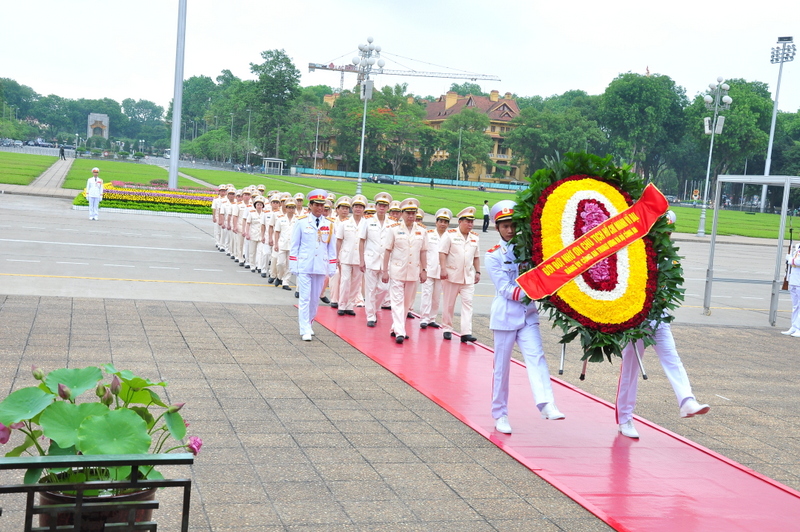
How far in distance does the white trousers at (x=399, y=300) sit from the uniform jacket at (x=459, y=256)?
671 millimetres

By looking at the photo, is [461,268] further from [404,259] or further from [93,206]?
[93,206]

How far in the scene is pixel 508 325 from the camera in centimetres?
673

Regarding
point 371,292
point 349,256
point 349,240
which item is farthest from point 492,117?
point 371,292

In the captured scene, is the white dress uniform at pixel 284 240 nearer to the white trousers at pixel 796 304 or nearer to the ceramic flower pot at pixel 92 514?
the white trousers at pixel 796 304

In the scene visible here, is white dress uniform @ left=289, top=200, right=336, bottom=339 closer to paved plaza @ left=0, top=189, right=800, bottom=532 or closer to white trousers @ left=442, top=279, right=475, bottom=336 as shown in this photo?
paved plaza @ left=0, top=189, right=800, bottom=532

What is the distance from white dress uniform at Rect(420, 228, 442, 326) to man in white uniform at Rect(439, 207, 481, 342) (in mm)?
539

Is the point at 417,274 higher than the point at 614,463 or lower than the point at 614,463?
higher

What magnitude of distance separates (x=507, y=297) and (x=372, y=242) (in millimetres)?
5705


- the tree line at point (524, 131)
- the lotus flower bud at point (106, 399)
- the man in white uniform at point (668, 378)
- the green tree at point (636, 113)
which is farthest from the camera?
the green tree at point (636, 113)

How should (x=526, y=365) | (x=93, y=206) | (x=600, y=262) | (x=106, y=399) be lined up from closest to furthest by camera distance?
(x=106, y=399) → (x=600, y=262) → (x=526, y=365) → (x=93, y=206)

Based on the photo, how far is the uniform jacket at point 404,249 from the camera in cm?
1127

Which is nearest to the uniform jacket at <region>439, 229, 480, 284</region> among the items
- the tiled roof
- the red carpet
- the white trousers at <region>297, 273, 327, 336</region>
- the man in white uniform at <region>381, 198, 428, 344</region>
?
the man in white uniform at <region>381, 198, 428, 344</region>

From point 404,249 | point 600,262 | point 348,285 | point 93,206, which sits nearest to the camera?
point 600,262

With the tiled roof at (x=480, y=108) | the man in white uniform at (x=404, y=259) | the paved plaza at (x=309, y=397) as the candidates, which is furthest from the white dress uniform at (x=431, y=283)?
the tiled roof at (x=480, y=108)
